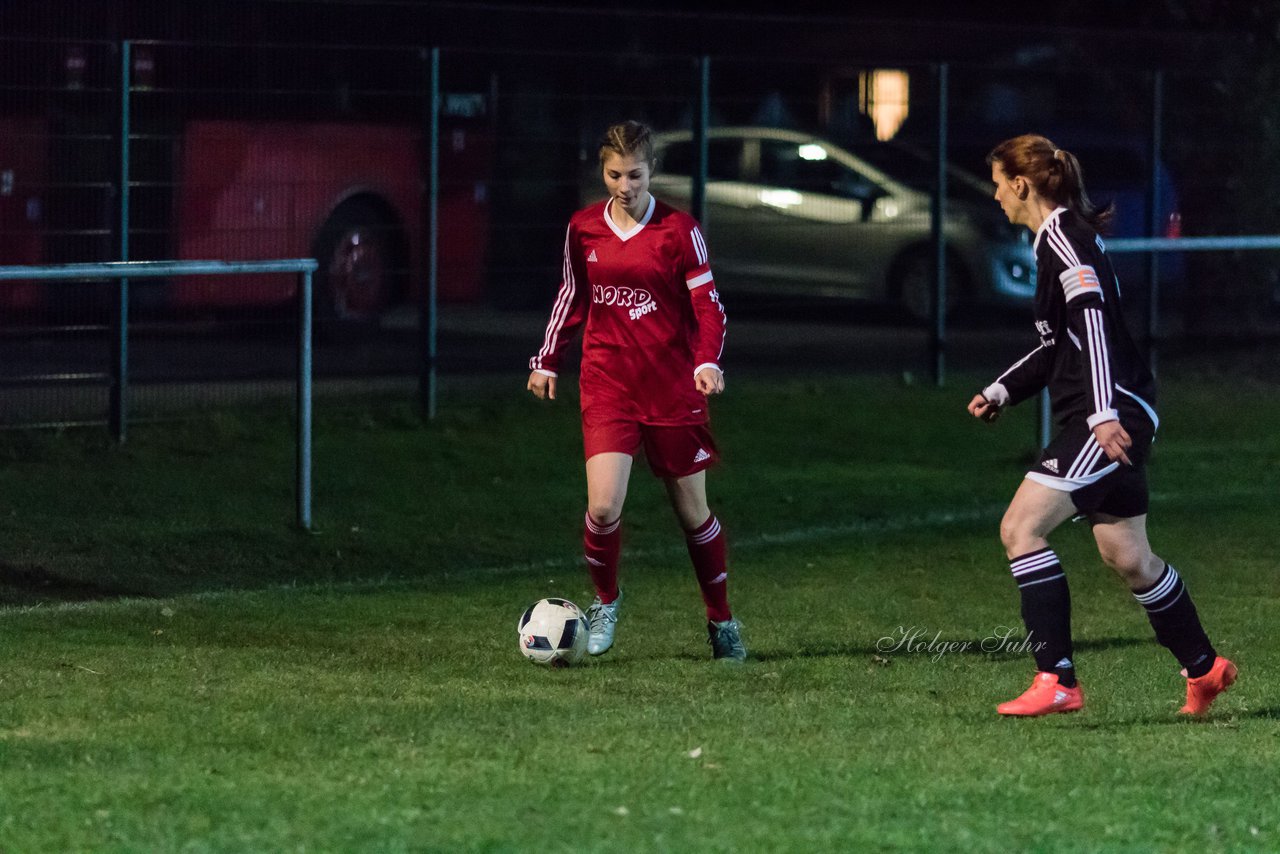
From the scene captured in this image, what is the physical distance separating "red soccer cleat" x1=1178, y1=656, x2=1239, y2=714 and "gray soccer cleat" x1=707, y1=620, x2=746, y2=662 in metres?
1.61

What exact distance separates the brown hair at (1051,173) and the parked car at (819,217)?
9.11 m

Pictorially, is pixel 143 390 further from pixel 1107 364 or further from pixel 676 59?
pixel 1107 364

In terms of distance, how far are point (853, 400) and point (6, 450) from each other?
228 inches

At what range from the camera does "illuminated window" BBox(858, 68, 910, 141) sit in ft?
54.1

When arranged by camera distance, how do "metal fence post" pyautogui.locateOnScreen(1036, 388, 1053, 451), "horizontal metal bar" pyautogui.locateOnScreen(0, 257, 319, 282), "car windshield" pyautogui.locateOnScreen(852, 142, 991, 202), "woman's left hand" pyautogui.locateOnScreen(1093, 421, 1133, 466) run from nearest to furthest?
"woman's left hand" pyautogui.locateOnScreen(1093, 421, 1133, 466) < "horizontal metal bar" pyautogui.locateOnScreen(0, 257, 319, 282) < "metal fence post" pyautogui.locateOnScreen(1036, 388, 1053, 451) < "car windshield" pyautogui.locateOnScreen(852, 142, 991, 202)

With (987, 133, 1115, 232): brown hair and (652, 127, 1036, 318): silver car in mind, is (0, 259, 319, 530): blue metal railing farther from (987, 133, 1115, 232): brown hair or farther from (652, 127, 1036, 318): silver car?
(652, 127, 1036, 318): silver car

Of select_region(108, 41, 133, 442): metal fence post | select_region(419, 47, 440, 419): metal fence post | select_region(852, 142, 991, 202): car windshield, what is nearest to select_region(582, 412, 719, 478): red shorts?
select_region(108, 41, 133, 442): metal fence post

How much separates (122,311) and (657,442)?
576 centimetres

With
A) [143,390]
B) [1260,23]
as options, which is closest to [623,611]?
[143,390]

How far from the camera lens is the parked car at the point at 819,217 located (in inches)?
632

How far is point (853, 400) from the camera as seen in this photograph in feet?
49.9

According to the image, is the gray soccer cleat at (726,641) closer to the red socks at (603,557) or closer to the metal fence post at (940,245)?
the red socks at (603,557)

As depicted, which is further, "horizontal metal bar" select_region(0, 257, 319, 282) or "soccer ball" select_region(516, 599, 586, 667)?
"horizontal metal bar" select_region(0, 257, 319, 282)

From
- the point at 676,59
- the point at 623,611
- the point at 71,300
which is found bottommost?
the point at 623,611
